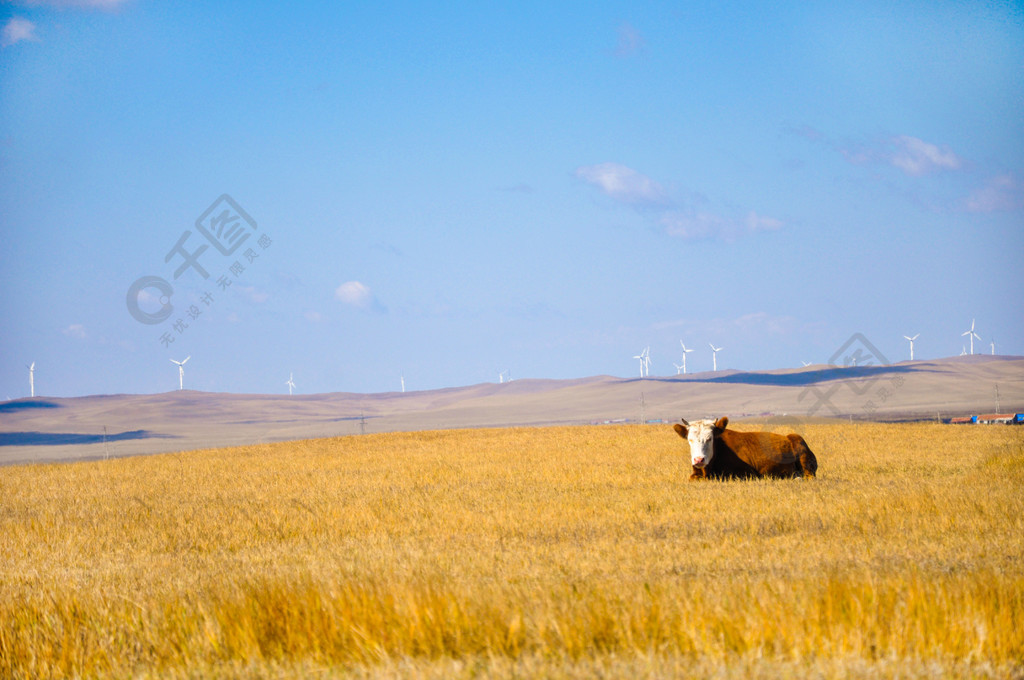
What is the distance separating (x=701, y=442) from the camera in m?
17.2

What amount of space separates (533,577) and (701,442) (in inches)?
392

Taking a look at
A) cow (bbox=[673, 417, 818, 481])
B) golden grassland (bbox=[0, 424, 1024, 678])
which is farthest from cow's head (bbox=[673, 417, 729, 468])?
golden grassland (bbox=[0, 424, 1024, 678])

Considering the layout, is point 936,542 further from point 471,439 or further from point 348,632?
point 471,439

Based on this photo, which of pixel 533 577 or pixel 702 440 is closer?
pixel 533 577

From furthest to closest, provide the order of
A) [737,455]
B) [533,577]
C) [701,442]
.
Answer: [737,455] < [701,442] < [533,577]

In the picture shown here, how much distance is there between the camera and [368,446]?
3853cm

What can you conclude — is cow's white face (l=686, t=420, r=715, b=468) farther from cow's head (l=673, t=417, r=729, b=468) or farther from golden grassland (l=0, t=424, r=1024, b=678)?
golden grassland (l=0, t=424, r=1024, b=678)

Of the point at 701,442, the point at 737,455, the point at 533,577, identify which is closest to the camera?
the point at 533,577

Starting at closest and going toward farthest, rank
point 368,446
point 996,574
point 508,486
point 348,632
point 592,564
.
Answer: point 348,632
point 996,574
point 592,564
point 508,486
point 368,446

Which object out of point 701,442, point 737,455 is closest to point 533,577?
point 701,442

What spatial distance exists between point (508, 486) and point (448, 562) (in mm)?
9110

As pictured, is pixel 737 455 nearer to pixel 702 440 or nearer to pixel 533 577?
pixel 702 440

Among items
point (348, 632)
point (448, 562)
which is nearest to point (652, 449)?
point (448, 562)

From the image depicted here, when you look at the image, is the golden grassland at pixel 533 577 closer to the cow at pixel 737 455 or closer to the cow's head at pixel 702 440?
the cow at pixel 737 455
